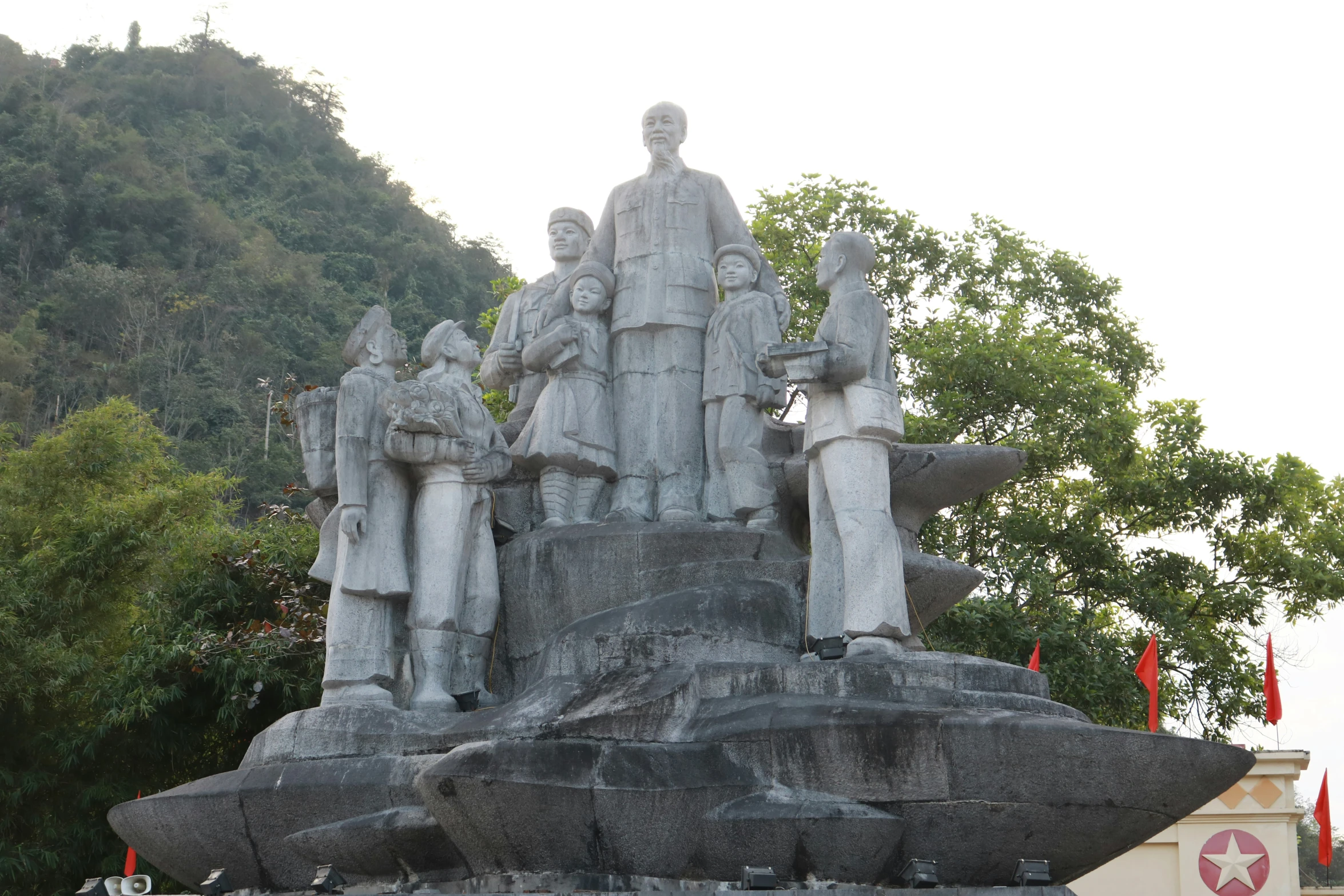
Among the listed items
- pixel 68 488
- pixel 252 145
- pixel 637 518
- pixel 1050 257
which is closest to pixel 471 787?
pixel 637 518

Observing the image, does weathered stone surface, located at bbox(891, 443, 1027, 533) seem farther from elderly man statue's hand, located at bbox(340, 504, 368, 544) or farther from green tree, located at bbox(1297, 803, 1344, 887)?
green tree, located at bbox(1297, 803, 1344, 887)

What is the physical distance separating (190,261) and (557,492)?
165 feet

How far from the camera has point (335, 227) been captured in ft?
207

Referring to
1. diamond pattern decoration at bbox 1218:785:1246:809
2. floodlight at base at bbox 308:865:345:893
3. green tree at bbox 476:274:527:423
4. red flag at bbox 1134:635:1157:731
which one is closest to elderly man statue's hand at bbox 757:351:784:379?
floodlight at base at bbox 308:865:345:893

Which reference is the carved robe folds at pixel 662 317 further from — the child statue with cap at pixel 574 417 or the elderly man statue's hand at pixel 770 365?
the elderly man statue's hand at pixel 770 365

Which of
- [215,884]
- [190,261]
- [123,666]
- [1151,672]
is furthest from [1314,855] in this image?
[190,261]

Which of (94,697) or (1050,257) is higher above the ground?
(1050,257)

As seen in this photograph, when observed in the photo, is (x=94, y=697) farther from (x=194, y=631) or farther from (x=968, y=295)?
(x=968, y=295)

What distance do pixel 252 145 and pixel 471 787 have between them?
2718 inches

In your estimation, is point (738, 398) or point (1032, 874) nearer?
point (1032, 874)

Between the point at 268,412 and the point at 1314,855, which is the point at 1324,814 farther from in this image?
the point at 268,412

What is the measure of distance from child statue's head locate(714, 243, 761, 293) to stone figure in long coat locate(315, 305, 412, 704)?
2.17 metres

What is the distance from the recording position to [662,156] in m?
10.1

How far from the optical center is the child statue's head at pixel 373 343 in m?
9.06
